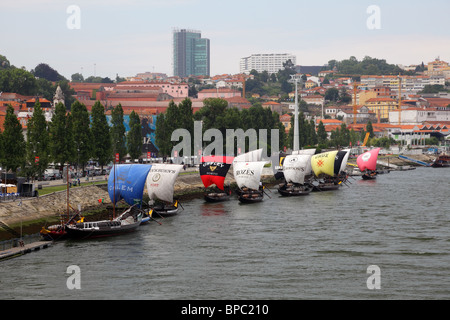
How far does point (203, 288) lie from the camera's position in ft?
138

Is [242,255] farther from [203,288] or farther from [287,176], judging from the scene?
[287,176]

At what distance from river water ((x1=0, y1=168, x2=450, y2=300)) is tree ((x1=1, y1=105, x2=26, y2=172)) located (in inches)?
652

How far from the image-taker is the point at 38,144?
253 feet

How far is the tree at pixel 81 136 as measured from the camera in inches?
3324

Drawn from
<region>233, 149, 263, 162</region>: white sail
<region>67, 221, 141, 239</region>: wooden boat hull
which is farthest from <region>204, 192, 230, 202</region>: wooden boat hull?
<region>67, 221, 141, 239</region>: wooden boat hull

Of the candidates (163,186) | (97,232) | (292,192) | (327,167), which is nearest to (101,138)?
(163,186)

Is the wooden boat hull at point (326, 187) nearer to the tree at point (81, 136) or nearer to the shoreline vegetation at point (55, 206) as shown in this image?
the shoreline vegetation at point (55, 206)

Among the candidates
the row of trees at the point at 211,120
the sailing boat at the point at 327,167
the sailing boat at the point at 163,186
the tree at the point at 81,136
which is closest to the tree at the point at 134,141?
the row of trees at the point at 211,120

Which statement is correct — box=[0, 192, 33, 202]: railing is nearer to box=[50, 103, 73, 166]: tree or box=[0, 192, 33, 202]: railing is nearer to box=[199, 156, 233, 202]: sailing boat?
A: box=[50, 103, 73, 166]: tree

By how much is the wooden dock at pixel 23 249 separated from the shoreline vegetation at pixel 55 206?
253cm

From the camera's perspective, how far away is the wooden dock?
1921 inches

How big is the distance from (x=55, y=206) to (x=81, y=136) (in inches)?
816

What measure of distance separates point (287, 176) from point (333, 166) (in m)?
12.0
